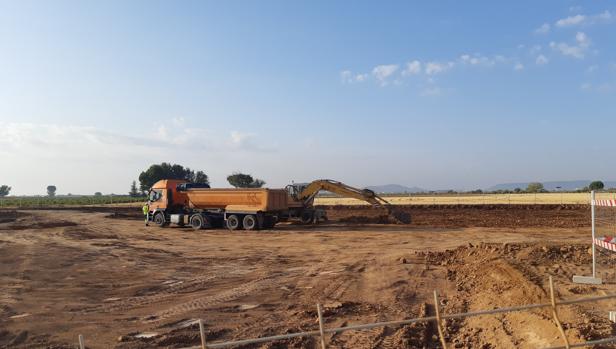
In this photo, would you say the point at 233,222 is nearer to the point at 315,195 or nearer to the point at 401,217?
the point at 315,195

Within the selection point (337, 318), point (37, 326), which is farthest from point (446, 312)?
point (37, 326)

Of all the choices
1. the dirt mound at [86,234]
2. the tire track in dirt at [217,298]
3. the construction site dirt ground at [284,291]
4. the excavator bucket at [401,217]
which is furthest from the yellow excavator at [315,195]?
the tire track in dirt at [217,298]

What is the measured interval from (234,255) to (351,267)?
17.7 feet

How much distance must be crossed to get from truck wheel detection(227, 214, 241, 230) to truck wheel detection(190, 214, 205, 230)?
6.13ft

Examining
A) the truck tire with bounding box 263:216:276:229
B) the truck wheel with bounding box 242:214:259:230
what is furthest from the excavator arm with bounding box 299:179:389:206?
the truck wheel with bounding box 242:214:259:230

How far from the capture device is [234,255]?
17.6 metres

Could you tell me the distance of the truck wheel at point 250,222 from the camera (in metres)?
27.5

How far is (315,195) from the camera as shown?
3038cm

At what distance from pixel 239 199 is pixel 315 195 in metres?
4.87

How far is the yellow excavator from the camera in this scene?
29078 millimetres

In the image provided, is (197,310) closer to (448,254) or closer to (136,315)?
(136,315)

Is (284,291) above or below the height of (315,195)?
below

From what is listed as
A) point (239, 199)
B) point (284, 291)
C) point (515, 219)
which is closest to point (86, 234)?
point (239, 199)

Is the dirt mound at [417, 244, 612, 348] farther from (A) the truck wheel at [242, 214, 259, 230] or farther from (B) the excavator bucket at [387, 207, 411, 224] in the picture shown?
(A) the truck wheel at [242, 214, 259, 230]
